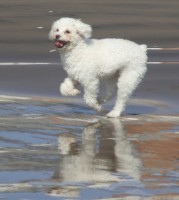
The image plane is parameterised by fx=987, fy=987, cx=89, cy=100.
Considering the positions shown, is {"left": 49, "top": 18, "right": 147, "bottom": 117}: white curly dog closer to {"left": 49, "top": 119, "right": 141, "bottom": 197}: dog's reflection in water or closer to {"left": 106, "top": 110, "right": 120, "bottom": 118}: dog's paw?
{"left": 106, "top": 110, "right": 120, "bottom": 118}: dog's paw

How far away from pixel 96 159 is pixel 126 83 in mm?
3084

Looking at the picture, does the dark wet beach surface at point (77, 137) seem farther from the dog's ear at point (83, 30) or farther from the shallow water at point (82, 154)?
the dog's ear at point (83, 30)

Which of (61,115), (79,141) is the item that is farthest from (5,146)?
(61,115)

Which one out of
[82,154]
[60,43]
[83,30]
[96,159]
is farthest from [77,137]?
[83,30]

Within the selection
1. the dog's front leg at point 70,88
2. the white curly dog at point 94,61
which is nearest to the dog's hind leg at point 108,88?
the white curly dog at point 94,61

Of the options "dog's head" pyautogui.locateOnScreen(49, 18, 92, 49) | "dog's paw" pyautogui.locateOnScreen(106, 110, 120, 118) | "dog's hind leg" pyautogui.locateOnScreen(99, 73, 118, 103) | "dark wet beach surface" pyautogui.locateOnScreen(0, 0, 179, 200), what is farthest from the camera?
"dog's hind leg" pyautogui.locateOnScreen(99, 73, 118, 103)

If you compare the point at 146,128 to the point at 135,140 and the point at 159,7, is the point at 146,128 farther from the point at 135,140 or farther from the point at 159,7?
the point at 159,7

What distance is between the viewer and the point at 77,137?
1158 centimetres

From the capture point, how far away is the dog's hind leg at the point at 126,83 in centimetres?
1319

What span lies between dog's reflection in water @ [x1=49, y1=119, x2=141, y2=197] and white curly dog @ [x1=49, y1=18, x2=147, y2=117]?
0.77m

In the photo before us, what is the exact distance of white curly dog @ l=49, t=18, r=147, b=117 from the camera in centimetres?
1266

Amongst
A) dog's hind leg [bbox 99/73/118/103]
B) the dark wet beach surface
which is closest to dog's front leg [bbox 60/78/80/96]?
the dark wet beach surface

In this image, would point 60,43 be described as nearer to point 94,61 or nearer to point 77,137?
point 94,61

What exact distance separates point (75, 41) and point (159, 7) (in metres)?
21.2
